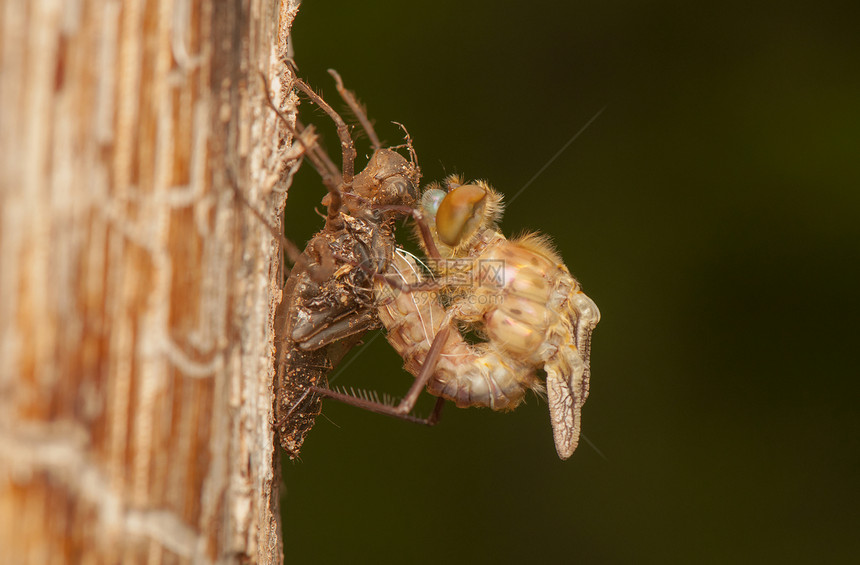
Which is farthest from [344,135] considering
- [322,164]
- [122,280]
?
[122,280]

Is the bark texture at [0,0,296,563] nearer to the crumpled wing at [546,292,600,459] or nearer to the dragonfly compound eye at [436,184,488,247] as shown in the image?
the dragonfly compound eye at [436,184,488,247]

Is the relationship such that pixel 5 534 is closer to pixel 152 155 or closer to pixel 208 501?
pixel 208 501

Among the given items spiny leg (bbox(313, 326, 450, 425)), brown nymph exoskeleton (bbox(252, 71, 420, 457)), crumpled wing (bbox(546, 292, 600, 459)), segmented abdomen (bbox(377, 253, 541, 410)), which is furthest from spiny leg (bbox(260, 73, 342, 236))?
crumpled wing (bbox(546, 292, 600, 459))

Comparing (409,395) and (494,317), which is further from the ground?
(494,317)

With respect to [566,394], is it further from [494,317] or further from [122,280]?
[122,280]

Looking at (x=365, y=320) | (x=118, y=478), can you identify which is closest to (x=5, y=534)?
(x=118, y=478)

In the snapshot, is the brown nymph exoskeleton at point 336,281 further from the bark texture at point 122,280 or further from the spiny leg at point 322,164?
the bark texture at point 122,280
